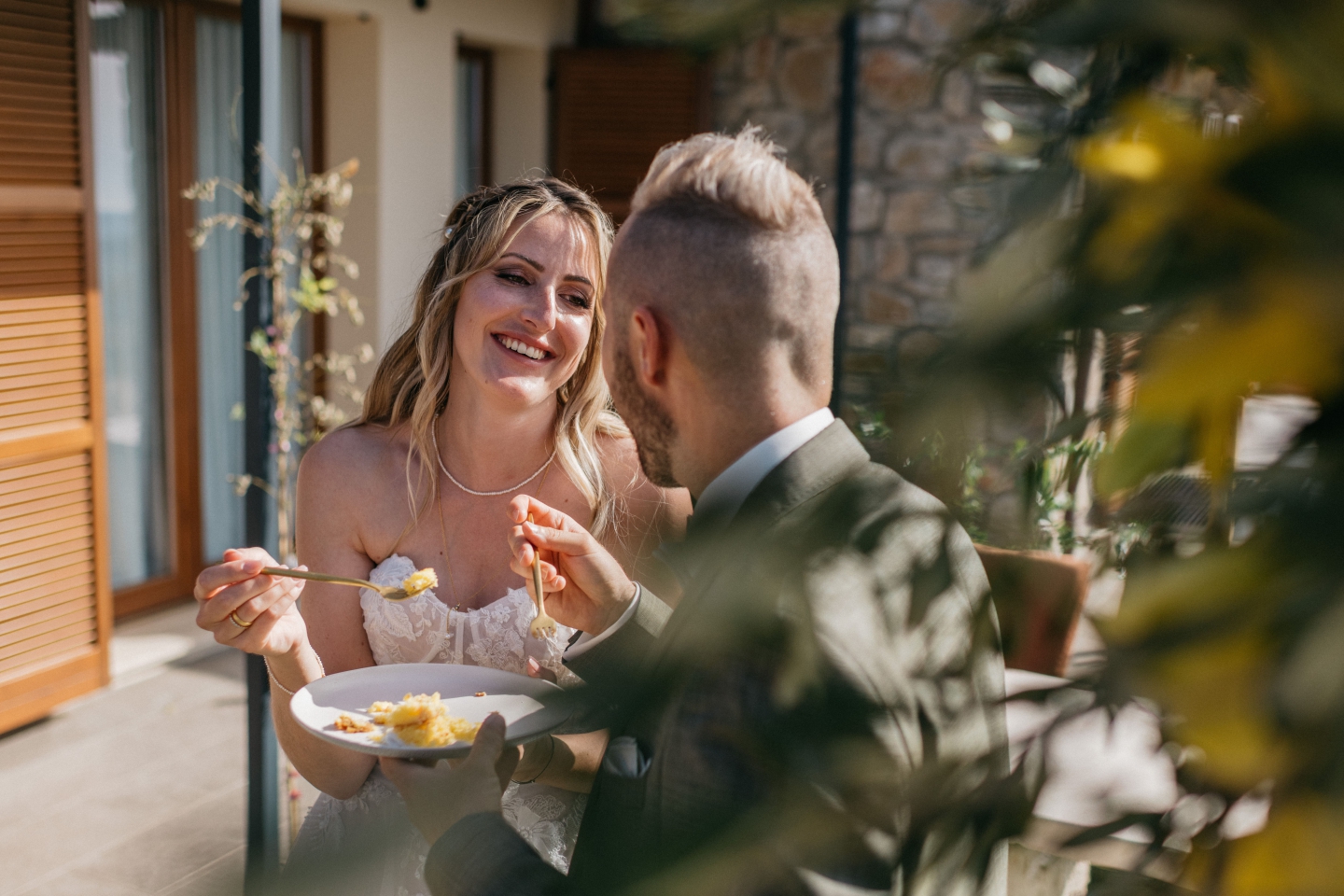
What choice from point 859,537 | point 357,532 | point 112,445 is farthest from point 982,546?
point 112,445

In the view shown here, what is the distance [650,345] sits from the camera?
137cm

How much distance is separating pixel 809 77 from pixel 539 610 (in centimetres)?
542


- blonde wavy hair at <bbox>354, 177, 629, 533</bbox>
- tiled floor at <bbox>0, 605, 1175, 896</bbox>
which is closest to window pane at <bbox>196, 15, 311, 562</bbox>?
tiled floor at <bbox>0, 605, 1175, 896</bbox>

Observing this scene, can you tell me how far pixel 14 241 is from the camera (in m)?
4.32

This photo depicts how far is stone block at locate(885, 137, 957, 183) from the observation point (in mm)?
6465

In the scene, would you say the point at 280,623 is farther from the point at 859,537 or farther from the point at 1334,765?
the point at 1334,765

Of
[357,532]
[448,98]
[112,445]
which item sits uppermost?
[448,98]

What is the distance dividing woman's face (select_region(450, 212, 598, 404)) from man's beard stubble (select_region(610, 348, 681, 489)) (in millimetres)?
930

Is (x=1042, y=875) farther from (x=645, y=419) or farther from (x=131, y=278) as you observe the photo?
(x=131, y=278)

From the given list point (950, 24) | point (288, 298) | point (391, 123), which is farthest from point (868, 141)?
point (950, 24)

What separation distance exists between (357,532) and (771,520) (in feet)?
7.00

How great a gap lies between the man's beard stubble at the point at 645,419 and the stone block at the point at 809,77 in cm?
557

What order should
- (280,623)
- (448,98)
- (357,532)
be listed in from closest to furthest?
1. (280,623)
2. (357,532)
3. (448,98)

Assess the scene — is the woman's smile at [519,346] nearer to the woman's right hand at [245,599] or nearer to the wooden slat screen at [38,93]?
the woman's right hand at [245,599]
